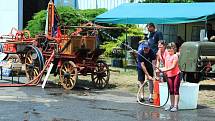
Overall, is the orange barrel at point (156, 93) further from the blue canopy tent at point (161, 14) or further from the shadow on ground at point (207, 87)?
the blue canopy tent at point (161, 14)

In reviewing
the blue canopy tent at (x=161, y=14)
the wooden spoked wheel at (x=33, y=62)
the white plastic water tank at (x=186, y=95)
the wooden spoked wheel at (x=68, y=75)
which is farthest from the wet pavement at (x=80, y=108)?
the blue canopy tent at (x=161, y=14)

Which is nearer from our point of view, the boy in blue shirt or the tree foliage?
the boy in blue shirt

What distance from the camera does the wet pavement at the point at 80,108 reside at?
34.4ft

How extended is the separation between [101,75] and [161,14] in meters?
4.64

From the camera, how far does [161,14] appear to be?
18.9m

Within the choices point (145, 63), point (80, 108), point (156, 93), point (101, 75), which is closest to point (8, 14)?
point (101, 75)

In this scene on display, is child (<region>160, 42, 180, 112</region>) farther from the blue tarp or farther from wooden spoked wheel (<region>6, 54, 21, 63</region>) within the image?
wooden spoked wheel (<region>6, 54, 21, 63</region>)

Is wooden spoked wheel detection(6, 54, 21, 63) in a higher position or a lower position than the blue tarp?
lower

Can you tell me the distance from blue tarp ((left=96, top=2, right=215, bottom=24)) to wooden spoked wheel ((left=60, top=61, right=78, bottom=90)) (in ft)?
15.8

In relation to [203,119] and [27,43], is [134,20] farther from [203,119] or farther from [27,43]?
[203,119]

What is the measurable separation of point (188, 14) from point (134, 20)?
2.16 metres

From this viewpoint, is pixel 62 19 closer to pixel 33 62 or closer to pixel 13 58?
pixel 13 58

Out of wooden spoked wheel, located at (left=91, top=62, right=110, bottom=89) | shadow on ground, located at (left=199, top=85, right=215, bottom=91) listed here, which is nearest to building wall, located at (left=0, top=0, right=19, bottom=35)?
wooden spoked wheel, located at (left=91, top=62, right=110, bottom=89)

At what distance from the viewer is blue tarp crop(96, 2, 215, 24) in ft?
58.0
